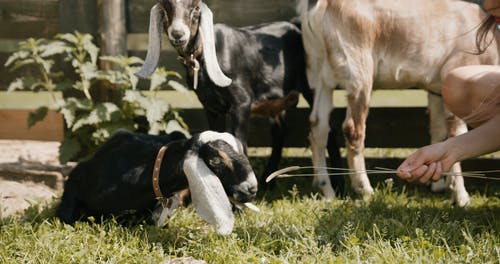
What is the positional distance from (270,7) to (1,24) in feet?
7.67

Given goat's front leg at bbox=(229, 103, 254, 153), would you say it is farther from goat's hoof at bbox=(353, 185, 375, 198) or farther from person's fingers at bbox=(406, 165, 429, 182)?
person's fingers at bbox=(406, 165, 429, 182)

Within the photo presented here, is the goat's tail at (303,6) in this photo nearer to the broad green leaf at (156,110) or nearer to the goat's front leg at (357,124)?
the goat's front leg at (357,124)

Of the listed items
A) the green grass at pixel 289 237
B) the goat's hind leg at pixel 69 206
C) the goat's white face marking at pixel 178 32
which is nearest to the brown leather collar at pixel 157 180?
the green grass at pixel 289 237

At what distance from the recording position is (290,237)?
11.8 ft

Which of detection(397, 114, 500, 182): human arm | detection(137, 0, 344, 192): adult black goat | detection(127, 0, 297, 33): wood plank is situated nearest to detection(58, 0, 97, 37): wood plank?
detection(127, 0, 297, 33): wood plank

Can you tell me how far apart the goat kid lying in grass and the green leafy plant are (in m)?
0.83

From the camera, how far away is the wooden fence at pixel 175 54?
17.5 feet

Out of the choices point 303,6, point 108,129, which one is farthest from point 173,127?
point 303,6

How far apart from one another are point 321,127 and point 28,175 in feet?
7.40

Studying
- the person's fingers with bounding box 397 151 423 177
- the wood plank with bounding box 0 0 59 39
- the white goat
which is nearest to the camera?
the person's fingers with bounding box 397 151 423 177

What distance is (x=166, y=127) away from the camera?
506 cm

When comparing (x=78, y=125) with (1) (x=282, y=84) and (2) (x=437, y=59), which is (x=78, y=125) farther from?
(2) (x=437, y=59)

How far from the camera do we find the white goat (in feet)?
14.7

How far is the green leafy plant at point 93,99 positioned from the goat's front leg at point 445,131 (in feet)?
6.18
